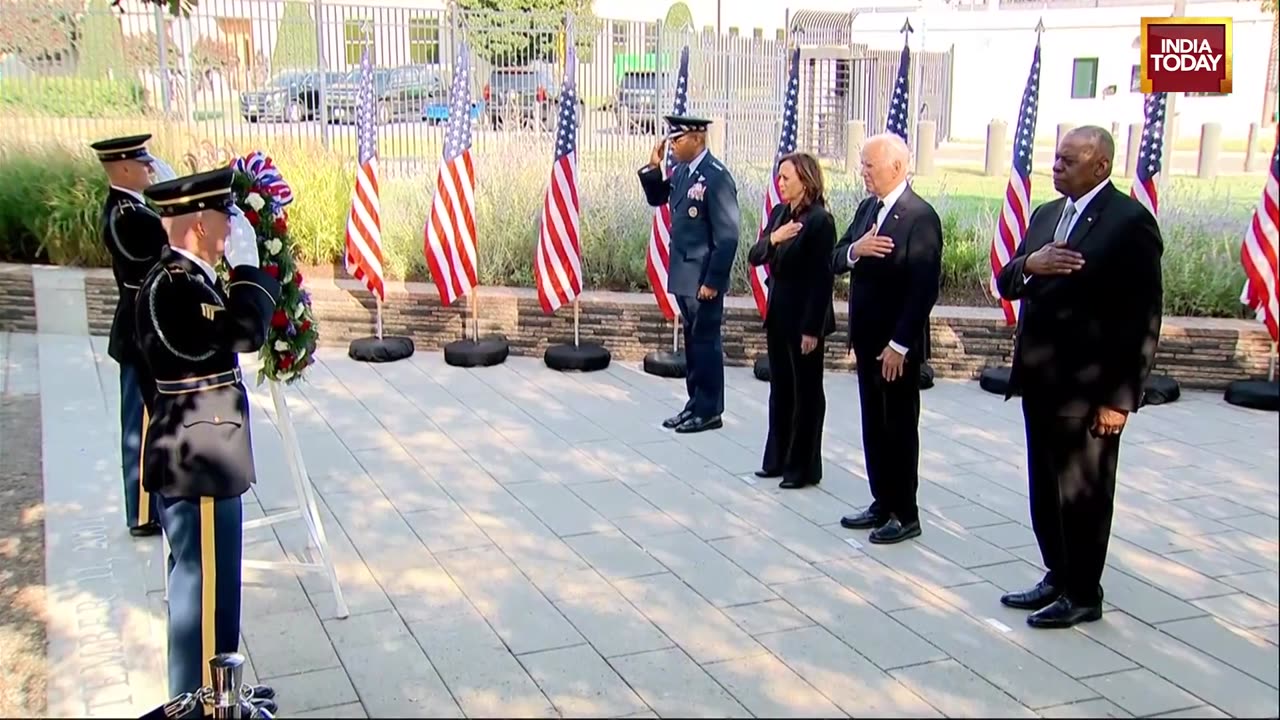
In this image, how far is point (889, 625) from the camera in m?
4.91

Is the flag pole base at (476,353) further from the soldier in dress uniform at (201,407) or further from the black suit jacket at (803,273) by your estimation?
the soldier in dress uniform at (201,407)

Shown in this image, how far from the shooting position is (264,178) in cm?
463

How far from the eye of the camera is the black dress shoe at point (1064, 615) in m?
4.87

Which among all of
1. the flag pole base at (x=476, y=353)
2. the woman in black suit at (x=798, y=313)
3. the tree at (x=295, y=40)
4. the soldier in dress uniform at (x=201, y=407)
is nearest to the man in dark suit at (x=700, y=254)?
the woman in black suit at (x=798, y=313)

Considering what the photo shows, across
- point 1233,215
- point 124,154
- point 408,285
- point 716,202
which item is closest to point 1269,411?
point 1233,215

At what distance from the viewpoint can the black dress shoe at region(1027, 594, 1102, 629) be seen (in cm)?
487

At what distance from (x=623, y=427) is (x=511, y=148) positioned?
5357 mm

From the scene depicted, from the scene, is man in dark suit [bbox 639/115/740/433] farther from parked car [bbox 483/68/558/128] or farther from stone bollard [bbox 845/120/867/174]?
stone bollard [bbox 845/120/867/174]

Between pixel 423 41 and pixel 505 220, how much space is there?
6.10 m

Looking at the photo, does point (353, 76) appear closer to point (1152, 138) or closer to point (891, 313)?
point (1152, 138)

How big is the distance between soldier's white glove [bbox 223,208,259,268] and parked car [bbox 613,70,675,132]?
449 inches

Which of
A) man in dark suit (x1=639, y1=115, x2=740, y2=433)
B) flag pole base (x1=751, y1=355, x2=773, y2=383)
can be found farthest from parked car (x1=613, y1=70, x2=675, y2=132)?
man in dark suit (x1=639, y1=115, x2=740, y2=433)

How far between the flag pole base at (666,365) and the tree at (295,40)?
787 cm

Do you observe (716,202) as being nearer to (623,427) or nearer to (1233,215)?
(623,427)
